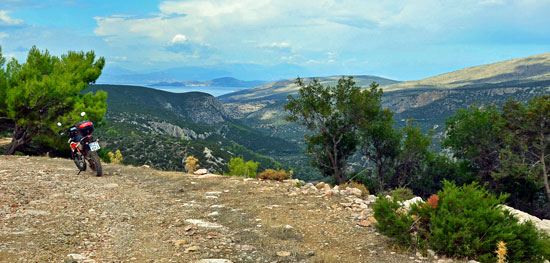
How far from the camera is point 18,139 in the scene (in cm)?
1939

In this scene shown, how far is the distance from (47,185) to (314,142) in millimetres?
22813

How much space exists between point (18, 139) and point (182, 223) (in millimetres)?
17286

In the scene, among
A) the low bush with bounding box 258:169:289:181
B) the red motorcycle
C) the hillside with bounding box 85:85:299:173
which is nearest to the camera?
the red motorcycle

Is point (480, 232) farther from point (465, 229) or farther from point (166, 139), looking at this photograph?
point (166, 139)

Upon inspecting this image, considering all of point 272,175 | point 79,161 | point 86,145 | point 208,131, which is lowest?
point 208,131

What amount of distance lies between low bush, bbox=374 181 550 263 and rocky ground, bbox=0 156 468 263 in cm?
34

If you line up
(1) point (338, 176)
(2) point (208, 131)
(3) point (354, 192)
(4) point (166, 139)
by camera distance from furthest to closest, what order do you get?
(2) point (208, 131) < (4) point (166, 139) < (1) point (338, 176) < (3) point (354, 192)

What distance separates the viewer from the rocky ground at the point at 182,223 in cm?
543

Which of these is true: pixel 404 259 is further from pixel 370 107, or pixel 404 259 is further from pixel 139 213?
pixel 370 107

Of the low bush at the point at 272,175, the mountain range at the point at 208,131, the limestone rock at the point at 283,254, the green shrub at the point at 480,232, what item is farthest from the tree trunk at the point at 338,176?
the limestone rock at the point at 283,254

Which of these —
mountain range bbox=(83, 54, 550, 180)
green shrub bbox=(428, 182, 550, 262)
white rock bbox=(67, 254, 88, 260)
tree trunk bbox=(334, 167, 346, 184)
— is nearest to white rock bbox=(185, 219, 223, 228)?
white rock bbox=(67, 254, 88, 260)

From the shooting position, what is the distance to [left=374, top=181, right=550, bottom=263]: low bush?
5234 mm

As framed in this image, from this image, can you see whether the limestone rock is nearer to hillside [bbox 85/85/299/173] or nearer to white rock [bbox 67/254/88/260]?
white rock [bbox 67/254/88/260]

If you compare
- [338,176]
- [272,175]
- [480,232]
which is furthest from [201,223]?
[338,176]
